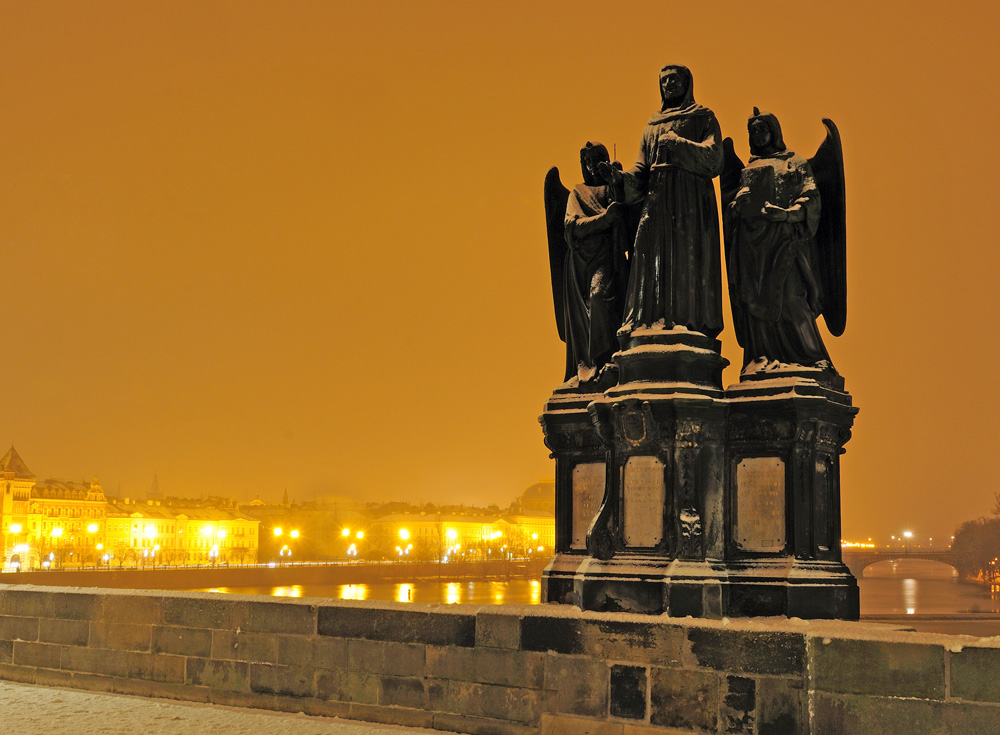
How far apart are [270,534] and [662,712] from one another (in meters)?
120

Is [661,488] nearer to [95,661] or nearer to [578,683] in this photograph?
[578,683]

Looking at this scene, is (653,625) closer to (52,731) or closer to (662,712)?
(662,712)

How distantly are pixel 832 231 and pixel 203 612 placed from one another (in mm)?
5594

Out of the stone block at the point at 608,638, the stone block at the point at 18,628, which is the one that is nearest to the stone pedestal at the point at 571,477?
the stone block at the point at 608,638

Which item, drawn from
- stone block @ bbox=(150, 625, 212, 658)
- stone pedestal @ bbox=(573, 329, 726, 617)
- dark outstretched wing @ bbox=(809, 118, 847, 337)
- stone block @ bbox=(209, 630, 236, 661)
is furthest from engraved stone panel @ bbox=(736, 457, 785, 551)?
stone block @ bbox=(150, 625, 212, 658)

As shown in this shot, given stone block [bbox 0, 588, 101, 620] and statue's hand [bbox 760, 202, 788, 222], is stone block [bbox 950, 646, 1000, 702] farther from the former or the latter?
stone block [bbox 0, 588, 101, 620]

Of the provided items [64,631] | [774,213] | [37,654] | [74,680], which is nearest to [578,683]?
[774,213]

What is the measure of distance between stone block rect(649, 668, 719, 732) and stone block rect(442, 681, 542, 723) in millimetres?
802

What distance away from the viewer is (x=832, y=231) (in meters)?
7.95

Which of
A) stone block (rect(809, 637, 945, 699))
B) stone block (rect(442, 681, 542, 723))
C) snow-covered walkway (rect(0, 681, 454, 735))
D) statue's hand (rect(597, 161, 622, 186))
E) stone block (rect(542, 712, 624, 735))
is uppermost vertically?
statue's hand (rect(597, 161, 622, 186))

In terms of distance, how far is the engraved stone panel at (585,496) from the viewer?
782 cm

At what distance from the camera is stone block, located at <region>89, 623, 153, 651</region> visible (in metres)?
8.42

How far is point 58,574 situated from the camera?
224 feet

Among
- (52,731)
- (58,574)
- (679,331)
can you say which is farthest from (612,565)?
(58,574)
